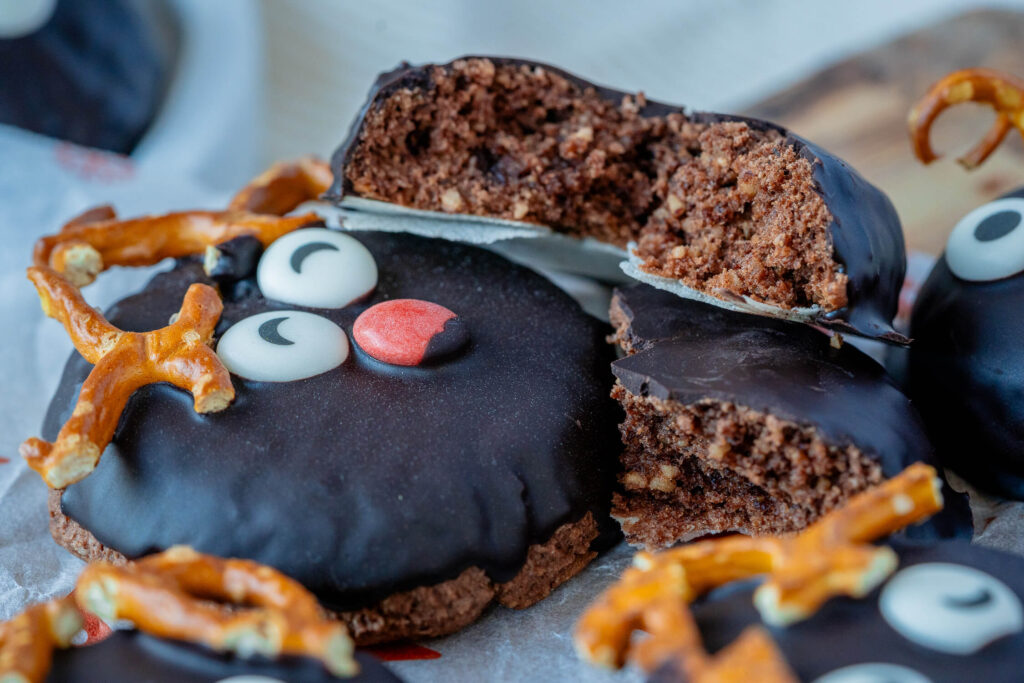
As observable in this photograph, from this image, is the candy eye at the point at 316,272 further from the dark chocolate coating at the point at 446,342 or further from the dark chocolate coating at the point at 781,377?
the dark chocolate coating at the point at 781,377

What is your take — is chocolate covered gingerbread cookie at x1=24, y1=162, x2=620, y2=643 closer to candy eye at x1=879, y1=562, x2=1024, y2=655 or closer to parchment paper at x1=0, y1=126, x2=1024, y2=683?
parchment paper at x1=0, y1=126, x2=1024, y2=683

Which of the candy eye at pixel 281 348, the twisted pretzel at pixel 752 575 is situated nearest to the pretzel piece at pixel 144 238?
the candy eye at pixel 281 348

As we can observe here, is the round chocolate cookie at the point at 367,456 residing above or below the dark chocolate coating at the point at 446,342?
below

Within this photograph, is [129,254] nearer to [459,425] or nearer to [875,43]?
[459,425]

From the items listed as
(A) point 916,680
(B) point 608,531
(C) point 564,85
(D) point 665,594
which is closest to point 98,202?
(C) point 564,85

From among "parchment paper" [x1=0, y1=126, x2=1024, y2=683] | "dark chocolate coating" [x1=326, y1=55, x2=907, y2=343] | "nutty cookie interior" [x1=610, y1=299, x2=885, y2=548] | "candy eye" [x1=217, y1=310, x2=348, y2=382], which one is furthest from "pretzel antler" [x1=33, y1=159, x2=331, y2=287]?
"dark chocolate coating" [x1=326, y1=55, x2=907, y2=343]

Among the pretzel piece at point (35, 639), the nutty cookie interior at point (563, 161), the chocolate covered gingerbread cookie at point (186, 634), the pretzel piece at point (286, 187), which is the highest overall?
the nutty cookie interior at point (563, 161)

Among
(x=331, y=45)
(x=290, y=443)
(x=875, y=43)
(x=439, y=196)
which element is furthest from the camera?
(x=331, y=45)
